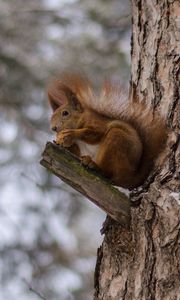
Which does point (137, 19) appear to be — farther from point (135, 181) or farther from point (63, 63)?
point (63, 63)

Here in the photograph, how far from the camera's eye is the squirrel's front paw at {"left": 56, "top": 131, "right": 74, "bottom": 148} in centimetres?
248

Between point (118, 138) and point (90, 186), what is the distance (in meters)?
0.17

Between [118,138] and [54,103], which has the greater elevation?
[54,103]

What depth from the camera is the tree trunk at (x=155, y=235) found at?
226cm

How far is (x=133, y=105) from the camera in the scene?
2473 millimetres

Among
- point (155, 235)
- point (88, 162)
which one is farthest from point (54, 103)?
point (155, 235)

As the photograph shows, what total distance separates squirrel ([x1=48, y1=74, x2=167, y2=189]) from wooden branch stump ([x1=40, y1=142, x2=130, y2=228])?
0.06 metres

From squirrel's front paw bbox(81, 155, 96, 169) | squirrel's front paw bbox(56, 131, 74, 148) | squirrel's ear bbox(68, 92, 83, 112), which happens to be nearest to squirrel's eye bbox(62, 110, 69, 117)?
squirrel's ear bbox(68, 92, 83, 112)

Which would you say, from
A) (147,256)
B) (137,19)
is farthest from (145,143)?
(137,19)

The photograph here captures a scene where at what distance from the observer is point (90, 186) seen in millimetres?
2322

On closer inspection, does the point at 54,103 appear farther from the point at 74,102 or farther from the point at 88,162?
the point at 88,162

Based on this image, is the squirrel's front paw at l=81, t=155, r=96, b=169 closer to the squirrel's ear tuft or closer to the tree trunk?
the tree trunk

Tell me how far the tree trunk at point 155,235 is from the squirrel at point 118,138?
0.06 metres

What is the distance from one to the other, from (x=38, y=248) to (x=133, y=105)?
3072 mm
